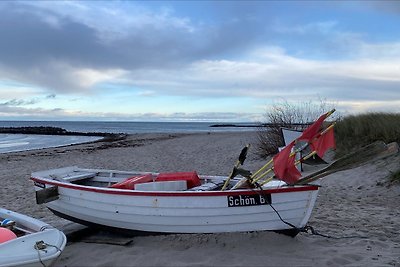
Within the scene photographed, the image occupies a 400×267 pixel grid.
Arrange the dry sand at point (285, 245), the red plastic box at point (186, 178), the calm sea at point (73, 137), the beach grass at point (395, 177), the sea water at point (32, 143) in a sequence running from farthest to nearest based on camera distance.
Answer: the calm sea at point (73, 137)
the sea water at point (32, 143)
the beach grass at point (395, 177)
the red plastic box at point (186, 178)
the dry sand at point (285, 245)

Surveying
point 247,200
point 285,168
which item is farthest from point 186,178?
point 285,168

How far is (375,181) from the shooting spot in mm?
9594

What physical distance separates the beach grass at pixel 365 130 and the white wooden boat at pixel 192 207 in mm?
6811

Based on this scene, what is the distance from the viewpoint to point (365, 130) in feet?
41.1

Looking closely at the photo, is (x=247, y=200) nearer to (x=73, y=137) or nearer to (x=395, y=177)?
(x=395, y=177)

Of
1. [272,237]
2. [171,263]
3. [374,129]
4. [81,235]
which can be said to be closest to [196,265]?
[171,263]

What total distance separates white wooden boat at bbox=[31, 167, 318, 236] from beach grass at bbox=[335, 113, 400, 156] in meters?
6.81

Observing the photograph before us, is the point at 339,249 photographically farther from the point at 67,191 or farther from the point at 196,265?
the point at 67,191

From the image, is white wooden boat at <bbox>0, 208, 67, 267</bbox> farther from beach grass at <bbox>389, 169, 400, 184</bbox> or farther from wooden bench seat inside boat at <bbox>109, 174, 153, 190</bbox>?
beach grass at <bbox>389, 169, 400, 184</bbox>

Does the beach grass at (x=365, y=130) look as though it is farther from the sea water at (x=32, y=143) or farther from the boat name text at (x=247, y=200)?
the sea water at (x=32, y=143)

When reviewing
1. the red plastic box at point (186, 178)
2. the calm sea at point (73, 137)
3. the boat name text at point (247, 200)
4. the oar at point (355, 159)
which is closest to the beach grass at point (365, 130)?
the oar at point (355, 159)

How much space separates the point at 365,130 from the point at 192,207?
9022mm

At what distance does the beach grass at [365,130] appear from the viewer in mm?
11219

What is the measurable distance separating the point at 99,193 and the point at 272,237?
8.56 feet
